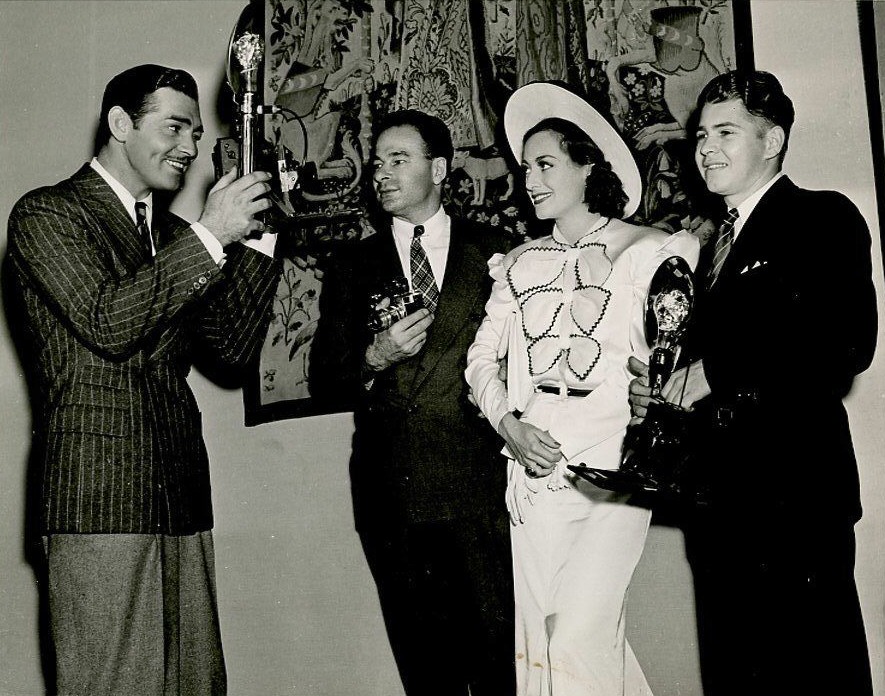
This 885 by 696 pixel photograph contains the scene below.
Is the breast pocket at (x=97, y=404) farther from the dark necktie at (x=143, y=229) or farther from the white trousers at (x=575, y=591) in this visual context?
the white trousers at (x=575, y=591)

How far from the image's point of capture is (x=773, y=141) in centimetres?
244

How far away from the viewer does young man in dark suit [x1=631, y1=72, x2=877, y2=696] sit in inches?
87.9

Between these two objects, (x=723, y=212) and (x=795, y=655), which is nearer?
(x=795, y=655)

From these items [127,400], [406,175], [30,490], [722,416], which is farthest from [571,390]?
[30,490]

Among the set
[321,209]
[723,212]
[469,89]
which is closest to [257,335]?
[321,209]

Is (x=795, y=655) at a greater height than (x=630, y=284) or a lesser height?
lesser

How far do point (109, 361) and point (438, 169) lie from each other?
102 cm

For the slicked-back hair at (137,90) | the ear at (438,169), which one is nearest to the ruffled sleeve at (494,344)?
the ear at (438,169)

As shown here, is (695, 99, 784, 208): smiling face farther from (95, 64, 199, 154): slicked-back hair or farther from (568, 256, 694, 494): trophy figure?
(95, 64, 199, 154): slicked-back hair

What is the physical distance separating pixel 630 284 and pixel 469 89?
0.98m

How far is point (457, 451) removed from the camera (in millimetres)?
2697

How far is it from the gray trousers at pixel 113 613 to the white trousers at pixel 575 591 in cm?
82

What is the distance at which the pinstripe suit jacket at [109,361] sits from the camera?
2.41 meters

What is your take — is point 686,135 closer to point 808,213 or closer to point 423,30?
point 808,213
